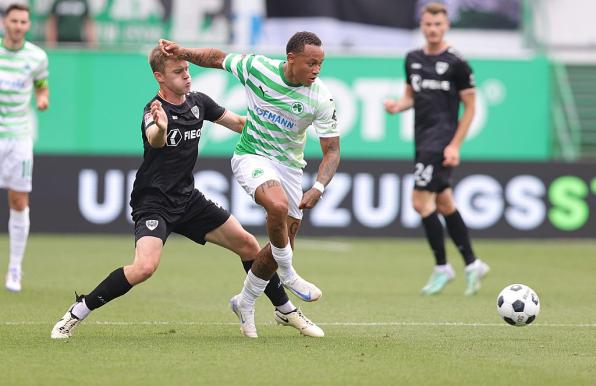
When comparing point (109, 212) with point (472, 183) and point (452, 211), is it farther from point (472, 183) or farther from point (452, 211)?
point (452, 211)

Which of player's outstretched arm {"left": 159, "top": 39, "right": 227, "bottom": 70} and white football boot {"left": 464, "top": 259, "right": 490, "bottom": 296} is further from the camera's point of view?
white football boot {"left": 464, "top": 259, "right": 490, "bottom": 296}

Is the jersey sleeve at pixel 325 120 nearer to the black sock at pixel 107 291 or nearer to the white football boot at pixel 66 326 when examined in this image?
the black sock at pixel 107 291

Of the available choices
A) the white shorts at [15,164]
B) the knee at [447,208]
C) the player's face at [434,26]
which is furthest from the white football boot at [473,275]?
the white shorts at [15,164]

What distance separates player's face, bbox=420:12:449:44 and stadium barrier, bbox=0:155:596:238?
20.4 ft

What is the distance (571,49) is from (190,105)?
669 inches

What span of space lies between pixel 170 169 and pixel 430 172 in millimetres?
3810

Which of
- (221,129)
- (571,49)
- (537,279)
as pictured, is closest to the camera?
(537,279)

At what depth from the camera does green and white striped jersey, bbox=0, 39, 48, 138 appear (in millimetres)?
11195

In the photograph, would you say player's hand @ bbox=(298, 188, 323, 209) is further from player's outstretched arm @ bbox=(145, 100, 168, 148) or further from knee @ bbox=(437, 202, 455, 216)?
knee @ bbox=(437, 202, 455, 216)

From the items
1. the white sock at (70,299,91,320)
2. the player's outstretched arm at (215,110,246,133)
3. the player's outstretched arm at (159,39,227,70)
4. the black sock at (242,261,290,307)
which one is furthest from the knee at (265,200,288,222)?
the white sock at (70,299,91,320)

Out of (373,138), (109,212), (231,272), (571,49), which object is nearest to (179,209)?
(231,272)

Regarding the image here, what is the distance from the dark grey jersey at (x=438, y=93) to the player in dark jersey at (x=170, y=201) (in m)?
3.37

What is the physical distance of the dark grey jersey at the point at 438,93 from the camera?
11430 millimetres

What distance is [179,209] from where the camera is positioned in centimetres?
816
